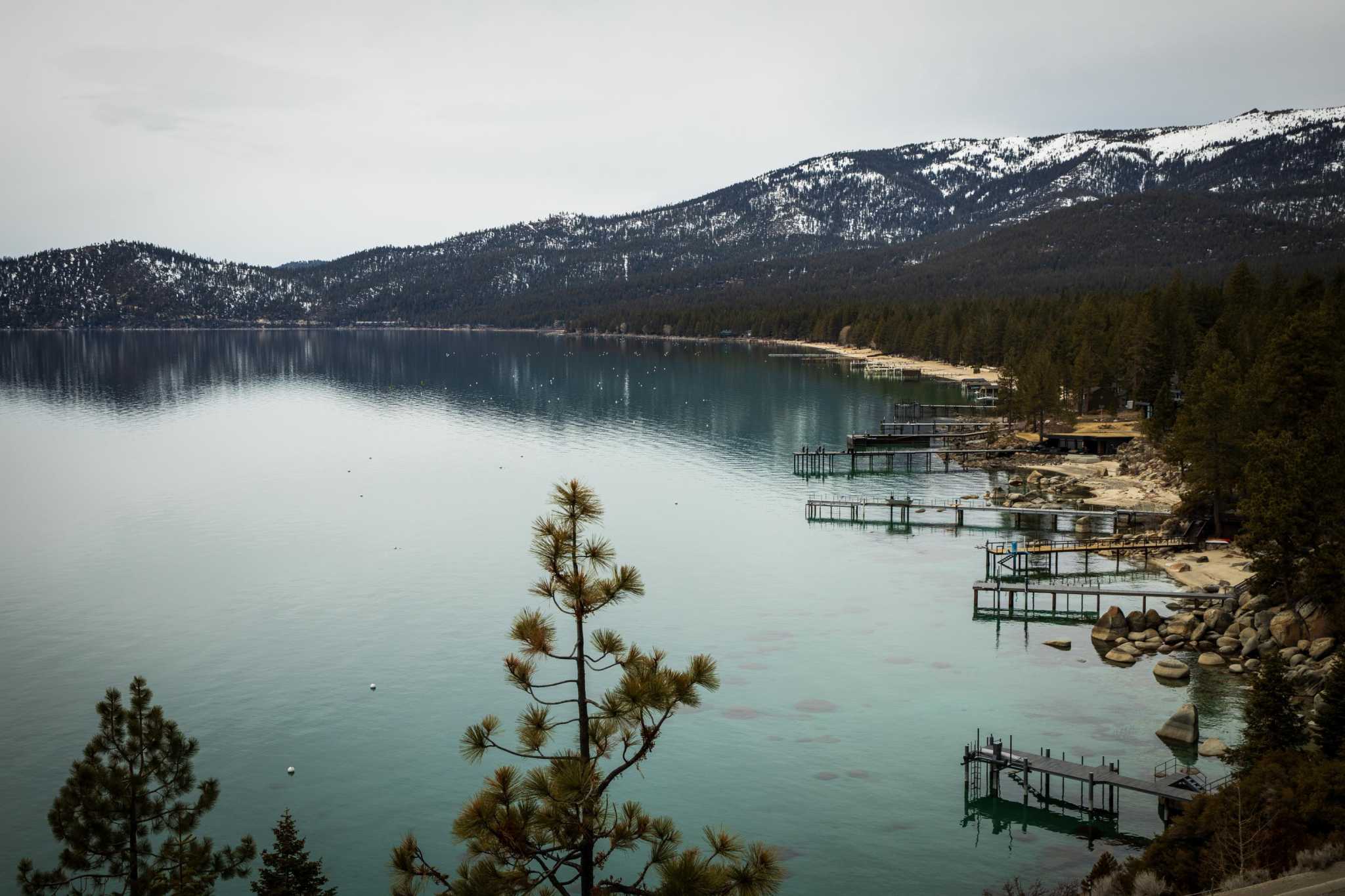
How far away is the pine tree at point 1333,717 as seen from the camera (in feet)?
92.0

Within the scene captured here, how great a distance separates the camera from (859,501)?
7325 cm

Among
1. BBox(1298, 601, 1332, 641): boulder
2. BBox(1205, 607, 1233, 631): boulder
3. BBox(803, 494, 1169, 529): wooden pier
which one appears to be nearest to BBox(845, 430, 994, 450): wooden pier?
BBox(803, 494, 1169, 529): wooden pier

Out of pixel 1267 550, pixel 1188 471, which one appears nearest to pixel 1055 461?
pixel 1188 471

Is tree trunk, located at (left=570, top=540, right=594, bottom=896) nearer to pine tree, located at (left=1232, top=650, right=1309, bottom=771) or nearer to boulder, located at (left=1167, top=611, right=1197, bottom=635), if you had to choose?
pine tree, located at (left=1232, top=650, right=1309, bottom=771)

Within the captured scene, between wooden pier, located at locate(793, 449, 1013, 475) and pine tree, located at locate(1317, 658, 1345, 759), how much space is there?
57.4 m

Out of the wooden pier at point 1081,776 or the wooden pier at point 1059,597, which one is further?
the wooden pier at point 1059,597

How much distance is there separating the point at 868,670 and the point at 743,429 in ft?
225

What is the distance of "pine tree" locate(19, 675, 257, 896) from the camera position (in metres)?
20.8

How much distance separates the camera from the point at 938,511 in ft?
234

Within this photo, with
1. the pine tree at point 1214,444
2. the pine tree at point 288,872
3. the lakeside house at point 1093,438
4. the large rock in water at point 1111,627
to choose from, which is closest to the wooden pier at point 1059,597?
the large rock in water at point 1111,627

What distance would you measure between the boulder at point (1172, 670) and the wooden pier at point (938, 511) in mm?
23204

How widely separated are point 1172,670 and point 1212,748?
22.8ft

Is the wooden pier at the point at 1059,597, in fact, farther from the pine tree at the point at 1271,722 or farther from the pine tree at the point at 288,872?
the pine tree at the point at 288,872

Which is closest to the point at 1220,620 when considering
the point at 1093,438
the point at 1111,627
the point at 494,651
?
the point at 1111,627
